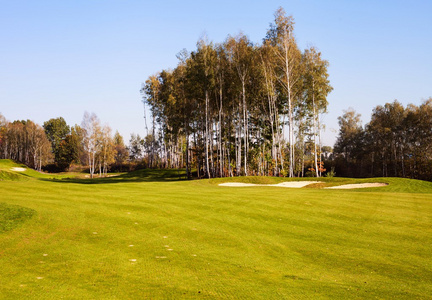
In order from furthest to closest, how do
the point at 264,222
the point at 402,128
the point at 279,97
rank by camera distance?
the point at 402,128 < the point at 279,97 < the point at 264,222

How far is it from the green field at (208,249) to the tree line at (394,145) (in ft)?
164

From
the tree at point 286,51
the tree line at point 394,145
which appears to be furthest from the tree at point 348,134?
the tree at point 286,51

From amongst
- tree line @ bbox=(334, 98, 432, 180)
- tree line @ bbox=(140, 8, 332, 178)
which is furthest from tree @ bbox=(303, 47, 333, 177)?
tree line @ bbox=(334, 98, 432, 180)

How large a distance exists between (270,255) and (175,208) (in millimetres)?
6021

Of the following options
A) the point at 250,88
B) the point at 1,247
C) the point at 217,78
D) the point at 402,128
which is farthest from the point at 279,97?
the point at 1,247

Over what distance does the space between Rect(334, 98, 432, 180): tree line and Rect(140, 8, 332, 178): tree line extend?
58.6 feet

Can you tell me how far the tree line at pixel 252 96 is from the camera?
42.4 meters

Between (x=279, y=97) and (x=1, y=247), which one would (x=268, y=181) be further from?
(x=1, y=247)

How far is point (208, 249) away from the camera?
9.12 m

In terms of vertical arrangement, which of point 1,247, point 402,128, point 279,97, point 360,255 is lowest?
point 360,255

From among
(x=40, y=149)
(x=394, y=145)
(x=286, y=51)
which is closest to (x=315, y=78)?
(x=286, y=51)

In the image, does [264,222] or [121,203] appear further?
[121,203]

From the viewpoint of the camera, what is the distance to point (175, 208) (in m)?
14.0

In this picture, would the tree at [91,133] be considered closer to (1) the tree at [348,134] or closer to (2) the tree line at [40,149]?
(2) the tree line at [40,149]
